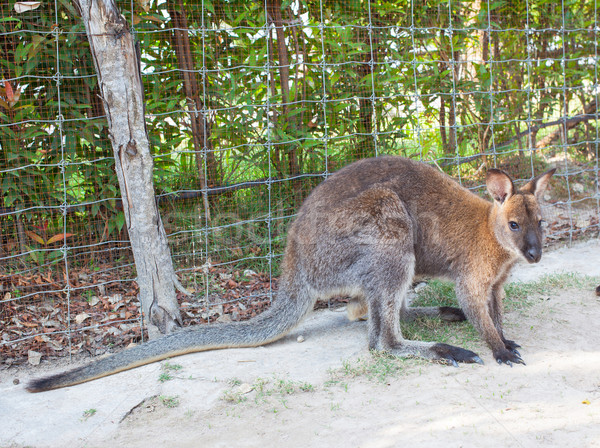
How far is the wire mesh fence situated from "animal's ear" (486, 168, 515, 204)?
4.58ft

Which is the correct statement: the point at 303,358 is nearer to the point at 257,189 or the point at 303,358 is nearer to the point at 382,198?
the point at 382,198

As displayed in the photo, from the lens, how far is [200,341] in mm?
3699

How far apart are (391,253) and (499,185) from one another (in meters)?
0.81

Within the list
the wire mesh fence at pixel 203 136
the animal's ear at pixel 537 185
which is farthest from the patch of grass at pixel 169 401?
the animal's ear at pixel 537 185

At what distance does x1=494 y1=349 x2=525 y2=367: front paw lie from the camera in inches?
136

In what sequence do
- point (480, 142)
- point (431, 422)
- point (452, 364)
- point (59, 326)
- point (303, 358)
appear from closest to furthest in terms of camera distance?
point (431, 422) → point (452, 364) → point (303, 358) → point (59, 326) → point (480, 142)

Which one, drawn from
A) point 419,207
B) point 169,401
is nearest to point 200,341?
point 169,401

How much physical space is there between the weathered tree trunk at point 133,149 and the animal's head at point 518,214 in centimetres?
217

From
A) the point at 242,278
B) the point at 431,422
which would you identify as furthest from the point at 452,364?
the point at 242,278

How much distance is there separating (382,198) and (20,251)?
268 cm

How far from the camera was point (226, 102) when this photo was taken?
4809 millimetres

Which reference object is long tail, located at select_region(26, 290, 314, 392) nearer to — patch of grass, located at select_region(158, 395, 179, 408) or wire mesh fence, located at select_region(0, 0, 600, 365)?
patch of grass, located at select_region(158, 395, 179, 408)

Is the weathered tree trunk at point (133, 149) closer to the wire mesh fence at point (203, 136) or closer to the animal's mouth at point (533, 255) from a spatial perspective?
the wire mesh fence at point (203, 136)

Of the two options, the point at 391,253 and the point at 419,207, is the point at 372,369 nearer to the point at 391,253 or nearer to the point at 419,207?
the point at 391,253
